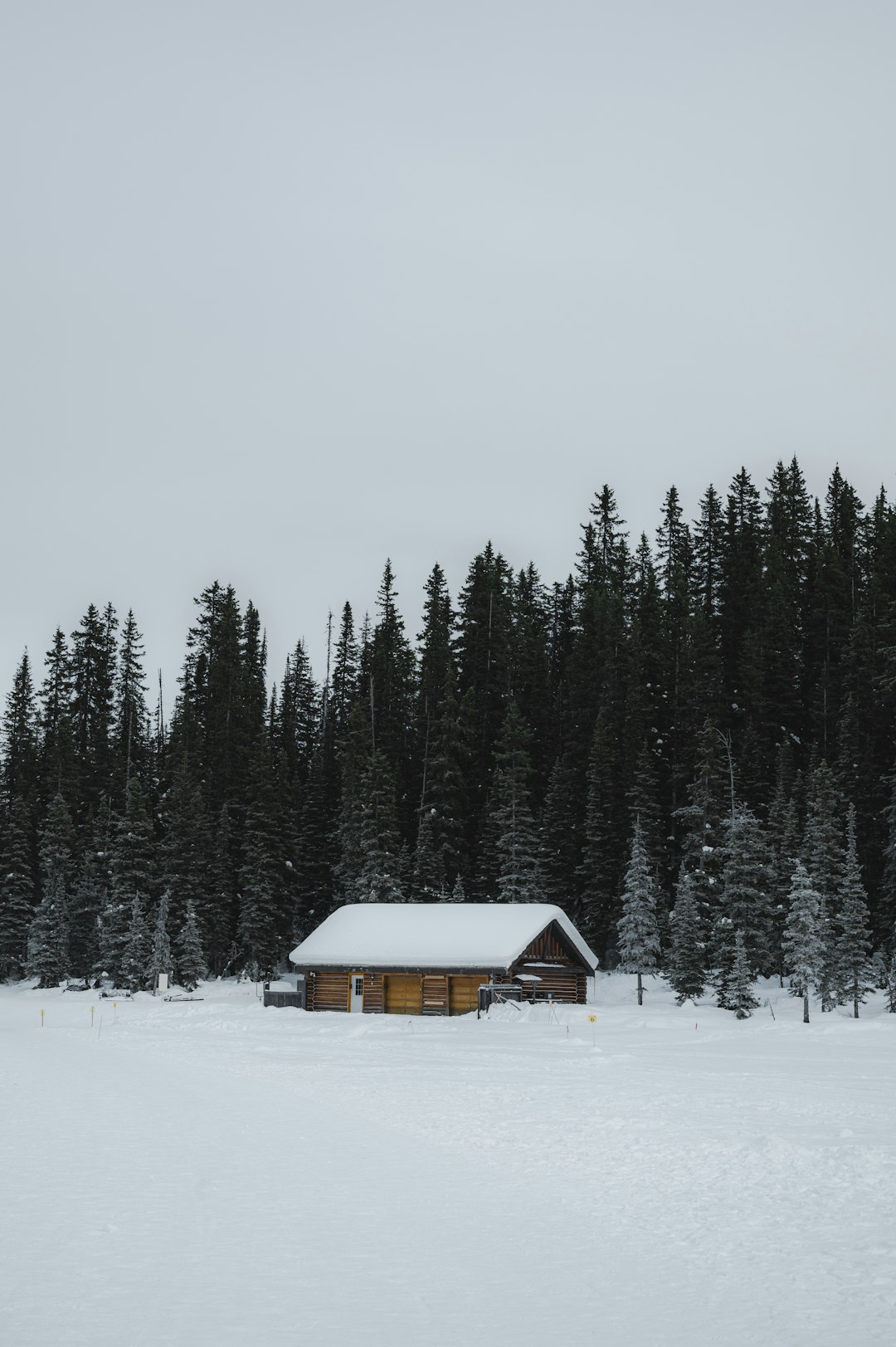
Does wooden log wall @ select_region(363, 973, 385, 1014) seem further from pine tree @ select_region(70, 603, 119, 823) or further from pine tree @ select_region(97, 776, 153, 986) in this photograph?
pine tree @ select_region(70, 603, 119, 823)

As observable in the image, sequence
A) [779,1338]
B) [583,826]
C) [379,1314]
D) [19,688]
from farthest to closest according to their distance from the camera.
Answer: [19,688]
[583,826]
[379,1314]
[779,1338]

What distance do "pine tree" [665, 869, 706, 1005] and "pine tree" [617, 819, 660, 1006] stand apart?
251 centimetres

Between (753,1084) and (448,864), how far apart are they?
46253 millimetres

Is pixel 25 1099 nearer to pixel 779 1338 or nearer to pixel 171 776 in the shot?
pixel 779 1338

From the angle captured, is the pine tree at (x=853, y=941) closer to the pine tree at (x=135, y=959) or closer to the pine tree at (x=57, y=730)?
the pine tree at (x=135, y=959)

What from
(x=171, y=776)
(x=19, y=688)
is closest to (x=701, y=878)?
(x=171, y=776)

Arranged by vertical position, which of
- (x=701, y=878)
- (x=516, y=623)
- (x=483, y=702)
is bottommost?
(x=701, y=878)

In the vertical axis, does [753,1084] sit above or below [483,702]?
below

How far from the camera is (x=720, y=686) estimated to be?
73.0 meters

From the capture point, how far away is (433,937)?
50.6 meters

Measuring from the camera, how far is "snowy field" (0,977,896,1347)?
9.61 metres

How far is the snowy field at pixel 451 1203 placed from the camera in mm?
9609

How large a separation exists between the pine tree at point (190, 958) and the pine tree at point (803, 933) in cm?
3334

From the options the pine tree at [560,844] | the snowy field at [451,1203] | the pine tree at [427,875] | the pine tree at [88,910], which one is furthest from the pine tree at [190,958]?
the snowy field at [451,1203]
